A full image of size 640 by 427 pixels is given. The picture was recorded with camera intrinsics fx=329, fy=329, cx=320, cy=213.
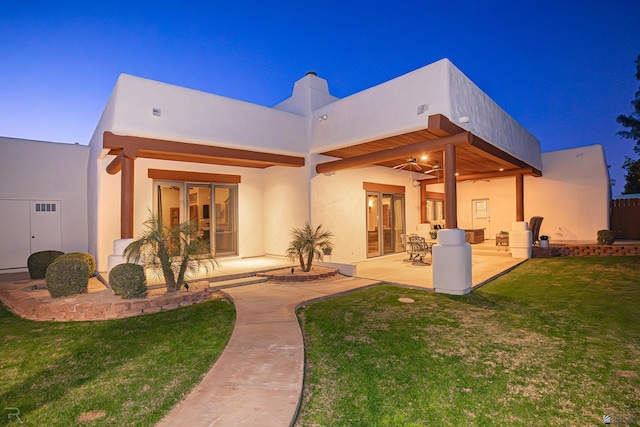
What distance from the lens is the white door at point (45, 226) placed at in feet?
30.6

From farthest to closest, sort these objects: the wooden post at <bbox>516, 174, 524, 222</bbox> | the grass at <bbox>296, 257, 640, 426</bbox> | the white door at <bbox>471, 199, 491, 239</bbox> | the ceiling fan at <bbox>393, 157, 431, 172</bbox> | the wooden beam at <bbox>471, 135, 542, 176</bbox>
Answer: the white door at <bbox>471, 199, 491, 239</bbox>
the wooden post at <bbox>516, 174, 524, 222</bbox>
the ceiling fan at <bbox>393, 157, 431, 172</bbox>
the wooden beam at <bbox>471, 135, 542, 176</bbox>
the grass at <bbox>296, 257, 640, 426</bbox>

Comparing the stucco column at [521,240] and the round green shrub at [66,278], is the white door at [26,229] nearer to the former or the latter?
the round green shrub at [66,278]

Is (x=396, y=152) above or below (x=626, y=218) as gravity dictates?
above

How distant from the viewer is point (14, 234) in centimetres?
912

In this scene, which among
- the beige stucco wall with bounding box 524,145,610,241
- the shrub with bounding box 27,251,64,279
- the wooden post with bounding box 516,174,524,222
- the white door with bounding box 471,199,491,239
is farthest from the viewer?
the white door with bounding box 471,199,491,239

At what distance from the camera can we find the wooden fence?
13.6m

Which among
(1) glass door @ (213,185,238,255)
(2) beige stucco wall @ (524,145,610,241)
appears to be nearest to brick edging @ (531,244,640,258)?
(2) beige stucco wall @ (524,145,610,241)

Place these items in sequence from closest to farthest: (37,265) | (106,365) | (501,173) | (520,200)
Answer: (106,365)
(37,265)
(520,200)
(501,173)

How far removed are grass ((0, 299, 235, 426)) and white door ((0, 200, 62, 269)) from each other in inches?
214

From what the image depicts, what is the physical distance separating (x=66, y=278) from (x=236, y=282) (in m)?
2.95

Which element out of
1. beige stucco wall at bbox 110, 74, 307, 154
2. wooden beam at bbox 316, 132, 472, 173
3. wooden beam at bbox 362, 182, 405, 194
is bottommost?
wooden beam at bbox 362, 182, 405, 194

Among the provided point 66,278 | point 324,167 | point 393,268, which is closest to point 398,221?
point 393,268

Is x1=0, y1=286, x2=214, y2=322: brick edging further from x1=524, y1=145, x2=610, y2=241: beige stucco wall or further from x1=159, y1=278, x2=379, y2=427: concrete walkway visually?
x1=524, y1=145, x2=610, y2=241: beige stucco wall

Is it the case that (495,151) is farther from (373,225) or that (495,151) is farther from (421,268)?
(373,225)
